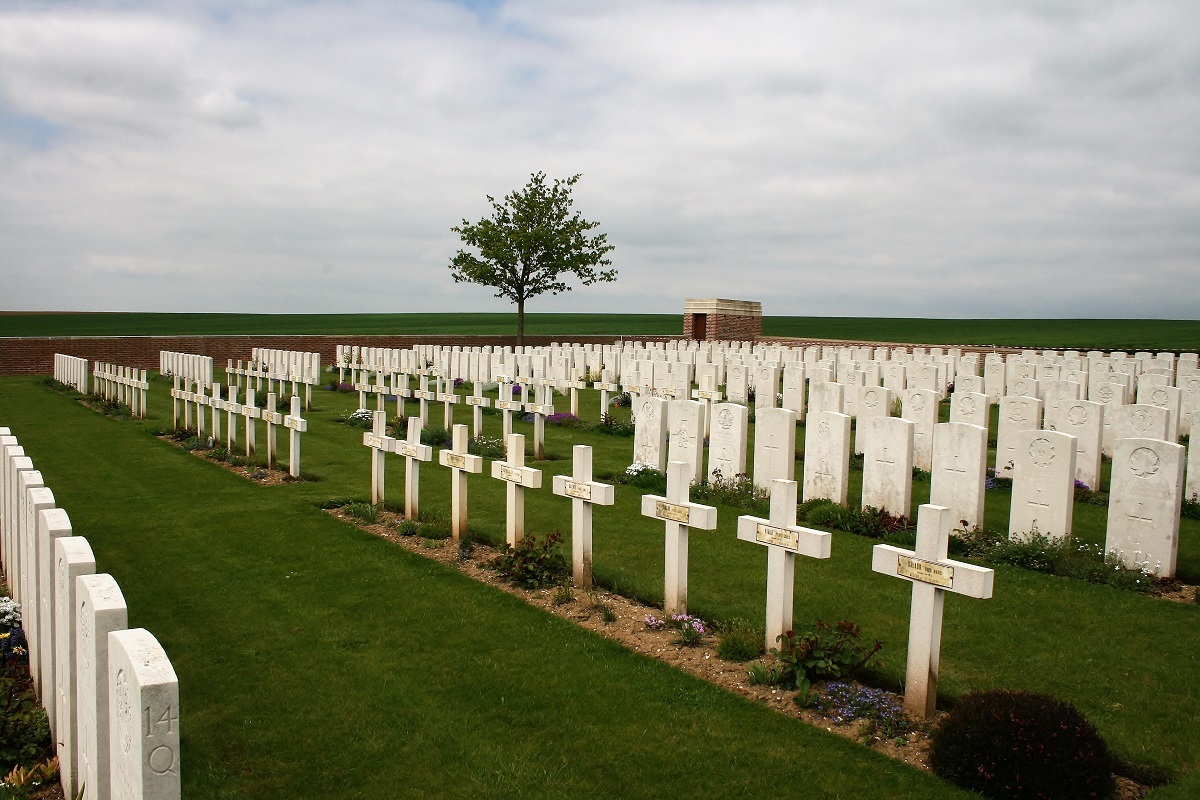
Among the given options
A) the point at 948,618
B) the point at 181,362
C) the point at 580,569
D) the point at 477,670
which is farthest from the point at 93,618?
the point at 181,362

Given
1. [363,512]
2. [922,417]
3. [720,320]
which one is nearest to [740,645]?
[363,512]

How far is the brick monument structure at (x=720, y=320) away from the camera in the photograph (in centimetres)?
3850

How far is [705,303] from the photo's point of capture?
1529 inches

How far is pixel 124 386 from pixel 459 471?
589 inches

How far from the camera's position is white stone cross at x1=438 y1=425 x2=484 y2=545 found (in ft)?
27.3

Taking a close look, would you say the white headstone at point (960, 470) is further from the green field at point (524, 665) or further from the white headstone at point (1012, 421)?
the white headstone at point (1012, 421)

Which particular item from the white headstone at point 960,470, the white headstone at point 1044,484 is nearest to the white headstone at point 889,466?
the white headstone at point 960,470

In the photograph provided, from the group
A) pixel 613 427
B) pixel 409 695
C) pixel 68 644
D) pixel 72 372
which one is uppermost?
pixel 68 644

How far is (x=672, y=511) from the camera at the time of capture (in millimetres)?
6289

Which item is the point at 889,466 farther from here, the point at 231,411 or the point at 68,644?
the point at 231,411

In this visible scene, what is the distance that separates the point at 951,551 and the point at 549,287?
2535 cm

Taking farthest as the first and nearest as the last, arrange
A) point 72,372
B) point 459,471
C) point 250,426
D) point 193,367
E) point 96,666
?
point 72,372 < point 193,367 < point 250,426 < point 459,471 < point 96,666

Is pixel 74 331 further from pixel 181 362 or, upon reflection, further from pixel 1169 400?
pixel 1169 400

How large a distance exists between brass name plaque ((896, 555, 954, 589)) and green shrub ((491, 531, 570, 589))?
303 cm
